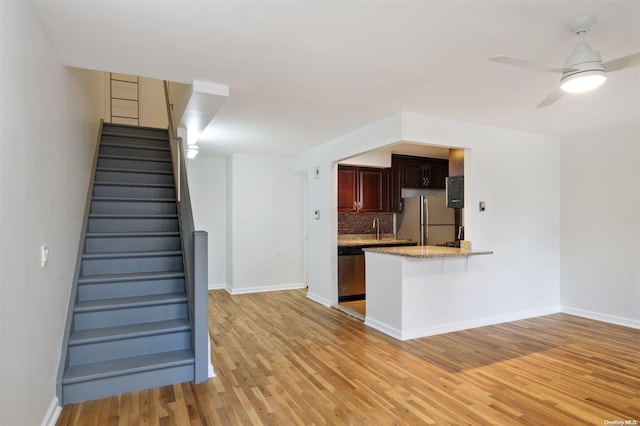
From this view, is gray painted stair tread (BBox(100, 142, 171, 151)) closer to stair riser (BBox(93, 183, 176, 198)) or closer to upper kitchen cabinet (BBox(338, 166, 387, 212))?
stair riser (BBox(93, 183, 176, 198))

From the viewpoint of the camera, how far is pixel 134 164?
4.63m

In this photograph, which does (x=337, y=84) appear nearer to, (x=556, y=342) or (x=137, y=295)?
(x=137, y=295)

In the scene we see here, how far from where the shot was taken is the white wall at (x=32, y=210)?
159cm

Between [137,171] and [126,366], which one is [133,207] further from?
[126,366]

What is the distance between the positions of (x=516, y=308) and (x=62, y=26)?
5.32 metres

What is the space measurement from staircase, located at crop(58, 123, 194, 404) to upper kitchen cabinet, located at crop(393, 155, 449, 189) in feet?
12.5

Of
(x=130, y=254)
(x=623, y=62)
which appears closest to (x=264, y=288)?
(x=130, y=254)

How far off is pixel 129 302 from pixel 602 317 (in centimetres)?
547

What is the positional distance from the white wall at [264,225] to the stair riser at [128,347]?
317 centimetres

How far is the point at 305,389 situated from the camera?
2734 mm

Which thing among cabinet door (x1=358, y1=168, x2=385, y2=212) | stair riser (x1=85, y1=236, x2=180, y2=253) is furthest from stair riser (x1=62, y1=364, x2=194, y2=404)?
cabinet door (x1=358, y1=168, x2=385, y2=212)

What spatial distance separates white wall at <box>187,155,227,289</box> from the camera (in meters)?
6.48

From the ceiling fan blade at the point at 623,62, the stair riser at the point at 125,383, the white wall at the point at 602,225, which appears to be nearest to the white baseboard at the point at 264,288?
the stair riser at the point at 125,383

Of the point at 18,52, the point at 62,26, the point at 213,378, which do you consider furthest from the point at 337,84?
the point at 213,378
